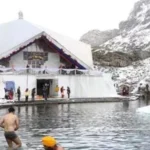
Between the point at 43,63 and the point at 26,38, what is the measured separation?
4.38 meters

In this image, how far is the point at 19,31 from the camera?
56.2 meters

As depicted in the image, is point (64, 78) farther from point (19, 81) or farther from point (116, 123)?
point (116, 123)

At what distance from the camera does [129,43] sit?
404ft

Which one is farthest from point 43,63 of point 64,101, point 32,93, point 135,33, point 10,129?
point 135,33

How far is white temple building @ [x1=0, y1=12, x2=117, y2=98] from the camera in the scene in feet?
159

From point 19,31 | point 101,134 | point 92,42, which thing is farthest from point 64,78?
point 92,42

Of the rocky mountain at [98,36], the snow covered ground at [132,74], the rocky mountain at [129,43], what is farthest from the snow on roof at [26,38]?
the rocky mountain at [98,36]

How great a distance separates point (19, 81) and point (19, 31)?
1027cm

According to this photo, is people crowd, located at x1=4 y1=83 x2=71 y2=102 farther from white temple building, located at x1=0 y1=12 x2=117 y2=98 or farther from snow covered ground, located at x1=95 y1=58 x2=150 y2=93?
snow covered ground, located at x1=95 y1=58 x2=150 y2=93

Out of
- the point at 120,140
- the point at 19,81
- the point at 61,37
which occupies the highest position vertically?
the point at 61,37

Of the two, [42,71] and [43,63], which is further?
[43,63]

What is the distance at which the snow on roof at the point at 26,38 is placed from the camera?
2097 inches

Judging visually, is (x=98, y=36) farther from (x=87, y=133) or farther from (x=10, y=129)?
(x=10, y=129)

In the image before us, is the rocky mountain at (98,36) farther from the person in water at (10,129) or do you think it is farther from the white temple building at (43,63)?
the person in water at (10,129)
